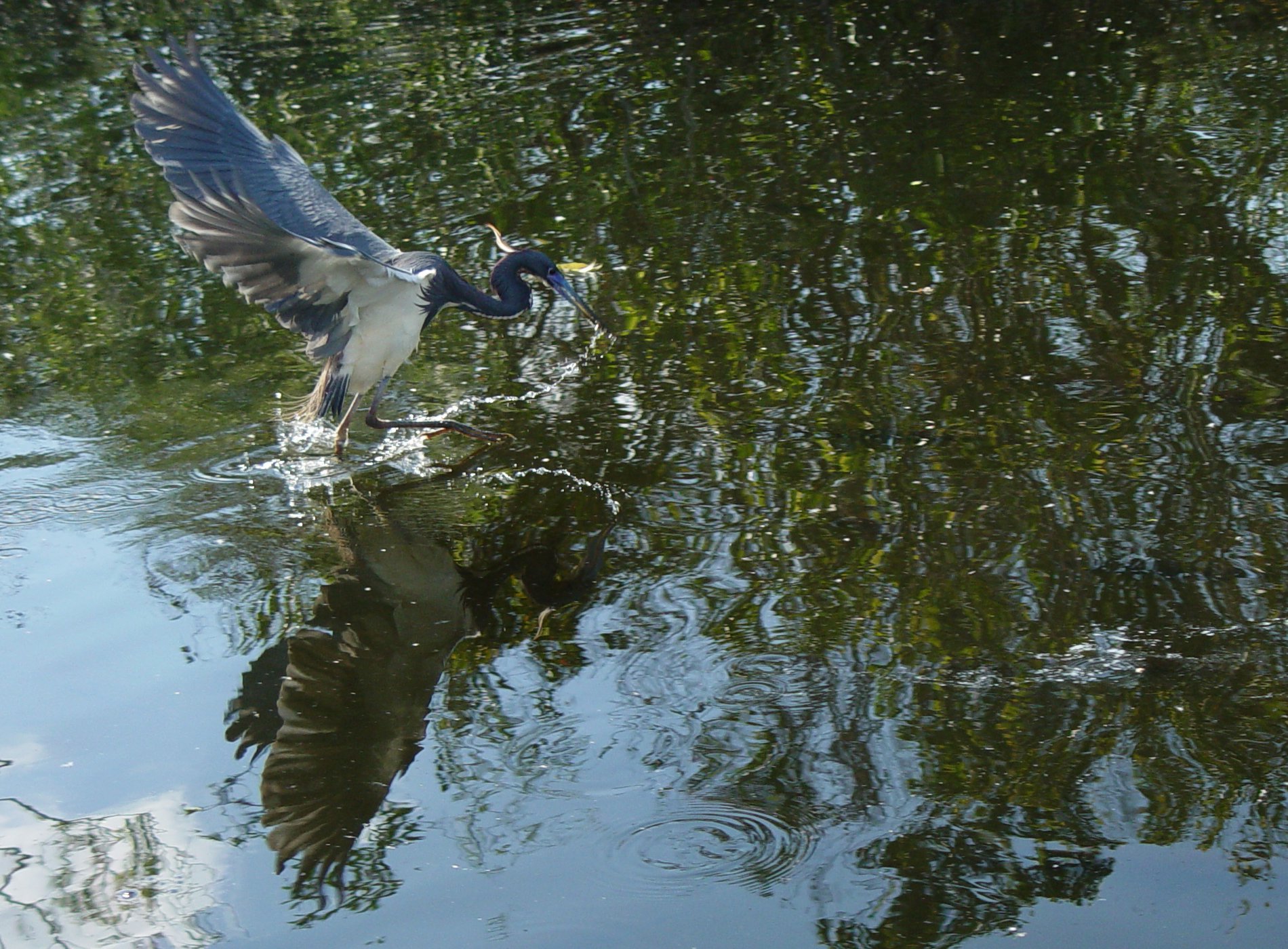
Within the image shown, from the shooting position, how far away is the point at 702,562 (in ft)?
14.2

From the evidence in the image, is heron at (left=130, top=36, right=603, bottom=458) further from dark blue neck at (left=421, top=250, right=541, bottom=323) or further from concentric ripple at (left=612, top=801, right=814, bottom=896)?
concentric ripple at (left=612, top=801, right=814, bottom=896)

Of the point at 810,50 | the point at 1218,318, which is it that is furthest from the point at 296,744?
the point at 810,50

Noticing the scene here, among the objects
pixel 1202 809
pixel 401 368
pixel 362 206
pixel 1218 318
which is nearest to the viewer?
pixel 1202 809

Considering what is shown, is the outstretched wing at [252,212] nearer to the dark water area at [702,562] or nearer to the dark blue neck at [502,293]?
the dark blue neck at [502,293]

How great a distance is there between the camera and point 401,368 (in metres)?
6.13

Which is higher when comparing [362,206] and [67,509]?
[362,206]

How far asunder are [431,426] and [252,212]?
4.35 ft

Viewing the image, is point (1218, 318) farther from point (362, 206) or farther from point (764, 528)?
point (362, 206)

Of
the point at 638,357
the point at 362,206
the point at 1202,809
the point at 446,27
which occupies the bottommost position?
the point at 1202,809

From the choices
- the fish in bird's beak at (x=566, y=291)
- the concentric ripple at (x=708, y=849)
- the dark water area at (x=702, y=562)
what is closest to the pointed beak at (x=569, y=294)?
the fish in bird's beak at (x=566, y=291)

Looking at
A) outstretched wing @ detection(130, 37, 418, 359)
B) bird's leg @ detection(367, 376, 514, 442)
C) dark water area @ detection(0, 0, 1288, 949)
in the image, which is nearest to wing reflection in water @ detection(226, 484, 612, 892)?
dark water area @ detection(0, 0, 1288, 949)

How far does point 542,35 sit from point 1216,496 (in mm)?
8870

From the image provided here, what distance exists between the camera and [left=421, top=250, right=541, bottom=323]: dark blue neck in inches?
222

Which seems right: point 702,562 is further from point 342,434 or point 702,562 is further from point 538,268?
point 538,268
